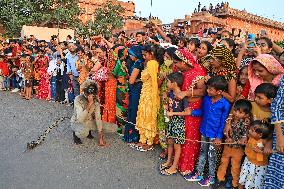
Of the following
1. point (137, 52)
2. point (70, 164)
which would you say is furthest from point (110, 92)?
point (70, 164)

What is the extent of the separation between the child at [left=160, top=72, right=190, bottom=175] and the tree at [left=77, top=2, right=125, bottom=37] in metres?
22.2

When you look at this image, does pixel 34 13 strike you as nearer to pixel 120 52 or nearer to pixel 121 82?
pixel 120 52

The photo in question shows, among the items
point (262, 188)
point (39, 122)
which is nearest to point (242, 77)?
point (262, 188)

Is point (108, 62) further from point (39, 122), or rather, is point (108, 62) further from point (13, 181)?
point (13, 181)

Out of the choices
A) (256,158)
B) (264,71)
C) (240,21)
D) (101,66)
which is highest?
(240,21)

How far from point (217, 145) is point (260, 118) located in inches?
26.8

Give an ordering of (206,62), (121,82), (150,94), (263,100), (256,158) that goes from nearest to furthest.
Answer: (263,100)
(256,158)
(206,62)
(150,94)
(121,82)

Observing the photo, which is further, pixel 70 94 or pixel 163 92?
pixel 70 94

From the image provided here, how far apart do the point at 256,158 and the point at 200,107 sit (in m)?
1.01

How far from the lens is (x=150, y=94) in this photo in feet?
16.7

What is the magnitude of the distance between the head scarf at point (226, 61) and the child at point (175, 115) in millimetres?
596

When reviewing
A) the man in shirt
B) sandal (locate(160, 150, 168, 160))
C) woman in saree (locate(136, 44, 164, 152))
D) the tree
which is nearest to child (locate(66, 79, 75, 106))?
the man in shirt

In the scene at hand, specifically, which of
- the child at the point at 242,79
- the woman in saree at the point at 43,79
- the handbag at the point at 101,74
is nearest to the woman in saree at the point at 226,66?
the child at the point at 242,79

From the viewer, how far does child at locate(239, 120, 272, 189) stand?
3441 mm
